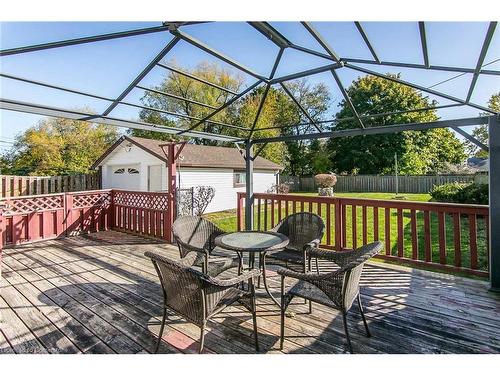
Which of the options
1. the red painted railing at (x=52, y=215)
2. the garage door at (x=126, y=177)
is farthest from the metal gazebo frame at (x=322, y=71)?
the garage door at (x=126, y=177)

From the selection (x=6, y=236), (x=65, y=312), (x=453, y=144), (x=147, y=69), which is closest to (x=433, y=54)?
(x=147, y=69)

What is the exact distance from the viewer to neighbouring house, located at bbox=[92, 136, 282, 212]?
1121 cm

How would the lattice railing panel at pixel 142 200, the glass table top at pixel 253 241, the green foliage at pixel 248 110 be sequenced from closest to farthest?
1. the glass table top at pixel 253 241
2. the lattice railing panel at pixel 142 200
3. the green foliage at pixel 248 110

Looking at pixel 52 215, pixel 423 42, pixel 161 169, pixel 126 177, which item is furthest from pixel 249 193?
pixel 126 177

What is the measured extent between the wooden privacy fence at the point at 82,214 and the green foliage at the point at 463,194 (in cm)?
880

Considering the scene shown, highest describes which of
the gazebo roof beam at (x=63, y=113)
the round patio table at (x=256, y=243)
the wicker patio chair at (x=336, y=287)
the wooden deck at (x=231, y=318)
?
the gazebo roof beam at (x=63, y=113)

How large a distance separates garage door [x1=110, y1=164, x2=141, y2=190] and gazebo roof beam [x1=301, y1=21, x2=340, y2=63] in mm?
10234

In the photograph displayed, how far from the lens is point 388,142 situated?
22422 mm

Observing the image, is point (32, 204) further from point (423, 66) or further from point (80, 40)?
point (423, 66)

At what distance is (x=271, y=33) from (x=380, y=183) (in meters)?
18.8

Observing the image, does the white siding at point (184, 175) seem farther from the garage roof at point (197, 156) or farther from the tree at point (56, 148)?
the tree at point (56, 148)

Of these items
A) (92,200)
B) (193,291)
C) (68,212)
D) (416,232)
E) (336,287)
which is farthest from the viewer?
(92,200)

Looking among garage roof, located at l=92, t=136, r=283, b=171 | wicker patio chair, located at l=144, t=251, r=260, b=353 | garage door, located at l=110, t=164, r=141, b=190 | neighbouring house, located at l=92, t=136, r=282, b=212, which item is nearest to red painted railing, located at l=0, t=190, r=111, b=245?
garage roof, located at l=92, t=136, r=283, b=171

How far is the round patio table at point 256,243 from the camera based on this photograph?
2842mm
